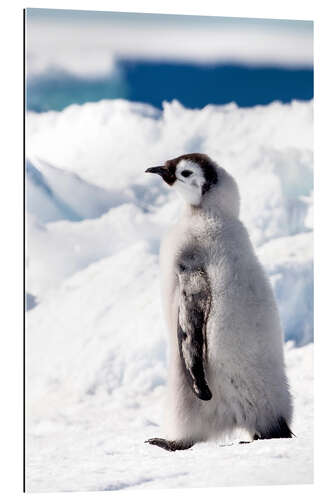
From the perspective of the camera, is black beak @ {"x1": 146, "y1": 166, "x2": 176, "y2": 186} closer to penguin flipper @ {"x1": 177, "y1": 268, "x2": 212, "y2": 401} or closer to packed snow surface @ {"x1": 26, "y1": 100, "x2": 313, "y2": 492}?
packed snow surface @ {"x1": 26, "y1": 100, "x2": 313, "y2": 492}

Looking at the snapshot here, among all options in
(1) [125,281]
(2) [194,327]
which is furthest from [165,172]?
(2) [194,327]

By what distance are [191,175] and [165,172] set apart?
11 cm

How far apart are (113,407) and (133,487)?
1.01 ft

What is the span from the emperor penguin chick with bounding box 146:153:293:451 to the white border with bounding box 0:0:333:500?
8.7 inches

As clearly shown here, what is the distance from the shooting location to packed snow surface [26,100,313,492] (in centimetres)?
327

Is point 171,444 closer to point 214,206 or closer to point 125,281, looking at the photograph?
point 125,281

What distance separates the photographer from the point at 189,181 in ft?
10.7

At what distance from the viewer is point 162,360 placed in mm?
3361

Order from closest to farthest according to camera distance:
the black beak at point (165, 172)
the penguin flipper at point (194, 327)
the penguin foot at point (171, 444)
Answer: the penguin flipper at point (194, 327)
the penguin foot at point (171, 444)
the black beak at point (165, 172)

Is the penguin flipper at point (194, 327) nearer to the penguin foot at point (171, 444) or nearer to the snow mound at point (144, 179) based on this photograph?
the penguin foot at point (171, 444)

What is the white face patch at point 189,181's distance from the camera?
3.25 metres

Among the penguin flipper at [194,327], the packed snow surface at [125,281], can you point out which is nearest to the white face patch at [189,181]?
the packed snow surface at [125,281]
